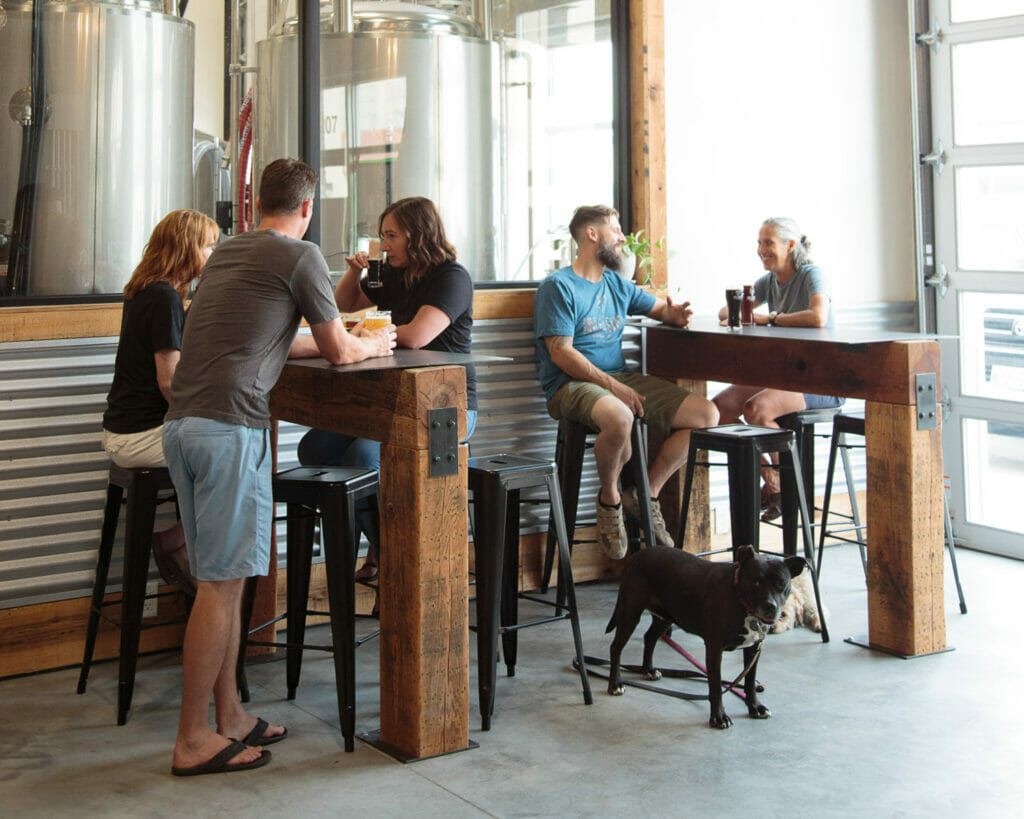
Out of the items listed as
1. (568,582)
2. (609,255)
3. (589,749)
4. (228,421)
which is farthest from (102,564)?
(609,255)

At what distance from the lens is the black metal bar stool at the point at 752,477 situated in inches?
166

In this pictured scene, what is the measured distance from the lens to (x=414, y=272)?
14.0 feet

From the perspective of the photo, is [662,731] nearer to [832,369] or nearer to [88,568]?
[832,369]

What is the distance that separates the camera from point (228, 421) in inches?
124

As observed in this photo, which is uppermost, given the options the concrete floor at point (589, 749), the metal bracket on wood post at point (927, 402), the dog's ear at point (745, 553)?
the metal bracket on wood post at point (927, 402)

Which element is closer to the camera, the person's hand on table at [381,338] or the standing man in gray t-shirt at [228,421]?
the standing man in gray t-shirt at [228,421]

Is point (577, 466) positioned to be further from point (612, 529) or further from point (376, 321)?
point (376, 321)

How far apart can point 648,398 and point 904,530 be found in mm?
1256

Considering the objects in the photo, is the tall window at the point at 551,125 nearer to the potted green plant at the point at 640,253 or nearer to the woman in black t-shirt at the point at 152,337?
the potted green plant at the point at 640,253

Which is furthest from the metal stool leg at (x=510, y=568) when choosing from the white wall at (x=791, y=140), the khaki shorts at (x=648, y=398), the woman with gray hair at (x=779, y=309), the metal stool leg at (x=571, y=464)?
the white wall at (x=791, y=140)

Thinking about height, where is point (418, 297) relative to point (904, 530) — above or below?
above

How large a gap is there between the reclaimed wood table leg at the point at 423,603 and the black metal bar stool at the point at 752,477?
1231 mm

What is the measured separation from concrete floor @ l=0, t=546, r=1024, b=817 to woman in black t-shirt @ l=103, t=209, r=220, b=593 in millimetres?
829

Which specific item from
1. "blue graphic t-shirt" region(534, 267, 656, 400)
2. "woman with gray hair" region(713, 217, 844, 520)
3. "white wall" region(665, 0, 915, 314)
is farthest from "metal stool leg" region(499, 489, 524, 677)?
"white wall" region(665, 0, 915, 314)
